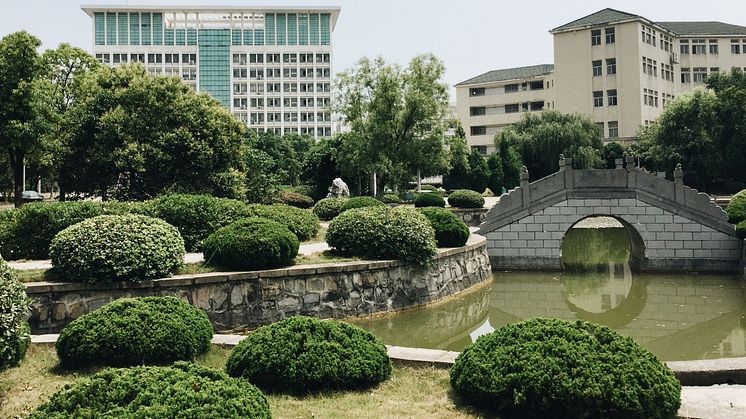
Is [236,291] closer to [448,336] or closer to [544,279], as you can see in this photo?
[448,336]

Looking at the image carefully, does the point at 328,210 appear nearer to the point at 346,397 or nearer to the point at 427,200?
the point at 427,200

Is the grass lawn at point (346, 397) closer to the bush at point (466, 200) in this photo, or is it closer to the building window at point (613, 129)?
the bush at point (466, 200)

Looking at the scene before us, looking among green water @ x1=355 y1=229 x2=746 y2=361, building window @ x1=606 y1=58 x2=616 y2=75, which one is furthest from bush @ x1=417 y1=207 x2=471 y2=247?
building window @ x1=606 y1=58 x2=616 y2=75

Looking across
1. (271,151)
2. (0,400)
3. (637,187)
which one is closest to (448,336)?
(0,400)

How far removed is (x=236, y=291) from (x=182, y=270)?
3.53 ft

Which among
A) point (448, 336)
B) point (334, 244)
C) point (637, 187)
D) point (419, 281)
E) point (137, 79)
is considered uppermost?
point (137, 79)

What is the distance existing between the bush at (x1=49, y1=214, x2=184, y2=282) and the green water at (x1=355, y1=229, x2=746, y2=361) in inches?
171

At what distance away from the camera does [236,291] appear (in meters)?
11.6

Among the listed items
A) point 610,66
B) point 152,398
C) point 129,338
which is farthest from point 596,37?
point 152,398

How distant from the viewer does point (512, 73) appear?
67000mm

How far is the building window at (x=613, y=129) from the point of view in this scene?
53.5m

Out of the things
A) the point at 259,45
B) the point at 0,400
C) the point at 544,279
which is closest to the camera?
the point at 0,400

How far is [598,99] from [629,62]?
401cm

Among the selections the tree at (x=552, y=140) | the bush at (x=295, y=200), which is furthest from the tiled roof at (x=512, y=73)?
the bush at (x=295, y=200)
